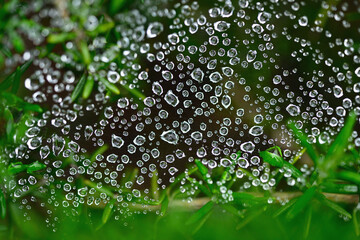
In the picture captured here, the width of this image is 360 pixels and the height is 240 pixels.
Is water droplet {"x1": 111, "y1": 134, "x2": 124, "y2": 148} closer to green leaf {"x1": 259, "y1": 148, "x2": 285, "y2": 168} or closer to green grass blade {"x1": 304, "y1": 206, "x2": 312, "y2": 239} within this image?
green leaf {"x1": 259, "y1": 148, "x2": 285, "y2": 168}

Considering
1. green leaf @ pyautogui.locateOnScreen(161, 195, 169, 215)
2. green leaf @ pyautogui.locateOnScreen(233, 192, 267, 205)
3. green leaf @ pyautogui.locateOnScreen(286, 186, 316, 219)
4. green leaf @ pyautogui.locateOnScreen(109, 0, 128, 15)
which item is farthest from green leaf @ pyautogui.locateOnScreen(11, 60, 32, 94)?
green leaf @ pyautogui.locateOnScreen(286, 186, 316, 219)

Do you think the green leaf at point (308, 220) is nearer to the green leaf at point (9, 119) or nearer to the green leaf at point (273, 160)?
the green leaf at point (273, 160)

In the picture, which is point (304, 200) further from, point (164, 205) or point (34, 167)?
point (34, 167)

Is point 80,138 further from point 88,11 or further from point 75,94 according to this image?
point 88,11

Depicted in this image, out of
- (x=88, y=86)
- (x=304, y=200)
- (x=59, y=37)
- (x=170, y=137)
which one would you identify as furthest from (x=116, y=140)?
(x=304, y=200)

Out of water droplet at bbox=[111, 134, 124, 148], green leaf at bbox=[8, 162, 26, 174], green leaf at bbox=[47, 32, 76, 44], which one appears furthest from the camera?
water droplet at bbox=[111, 134, 124, 148]

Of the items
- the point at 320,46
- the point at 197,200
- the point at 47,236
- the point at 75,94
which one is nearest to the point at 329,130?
the point at 320,46
